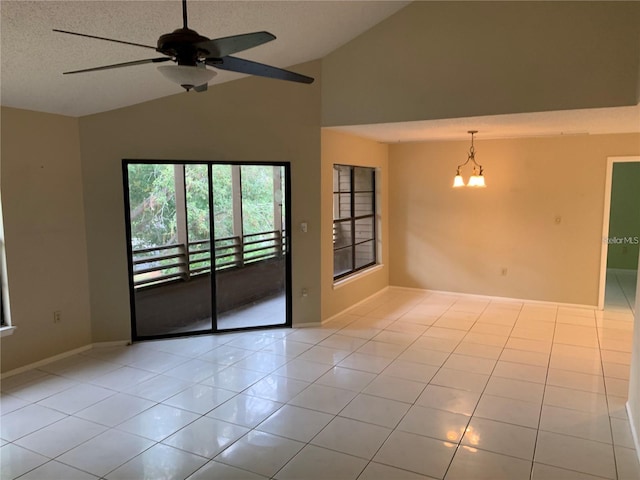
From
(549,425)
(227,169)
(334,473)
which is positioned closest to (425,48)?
(227,169)

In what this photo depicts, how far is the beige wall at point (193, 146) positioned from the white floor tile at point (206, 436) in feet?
6.60

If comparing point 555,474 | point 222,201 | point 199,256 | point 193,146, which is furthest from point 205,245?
point 555,474

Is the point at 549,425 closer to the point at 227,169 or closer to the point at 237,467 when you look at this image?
the point at 237,467

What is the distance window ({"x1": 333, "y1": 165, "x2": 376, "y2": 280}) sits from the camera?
6020mm

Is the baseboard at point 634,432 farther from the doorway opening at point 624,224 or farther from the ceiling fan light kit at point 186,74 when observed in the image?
the doorway opening at point 624,224

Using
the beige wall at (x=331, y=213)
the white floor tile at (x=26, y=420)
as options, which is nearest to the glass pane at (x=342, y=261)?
the beige wall at (x=331, y=213)

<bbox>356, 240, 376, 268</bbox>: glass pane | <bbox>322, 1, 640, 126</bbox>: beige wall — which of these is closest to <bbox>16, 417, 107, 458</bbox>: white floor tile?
<bbox>322, 1, 640, 126</bbox>: beige wall

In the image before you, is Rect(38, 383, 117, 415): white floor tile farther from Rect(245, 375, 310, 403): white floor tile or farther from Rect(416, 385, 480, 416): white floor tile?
Rect(416, 385, 480, 416): white floor tile

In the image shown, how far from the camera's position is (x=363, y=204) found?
21.7 feet

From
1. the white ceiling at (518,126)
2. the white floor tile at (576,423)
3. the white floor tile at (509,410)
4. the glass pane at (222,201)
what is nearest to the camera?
the white floor tile at (576,423)

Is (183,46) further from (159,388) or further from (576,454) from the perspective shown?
(576,454)

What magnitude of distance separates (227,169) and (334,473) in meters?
3.28

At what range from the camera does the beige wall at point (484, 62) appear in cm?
366

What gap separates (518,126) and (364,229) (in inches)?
102
